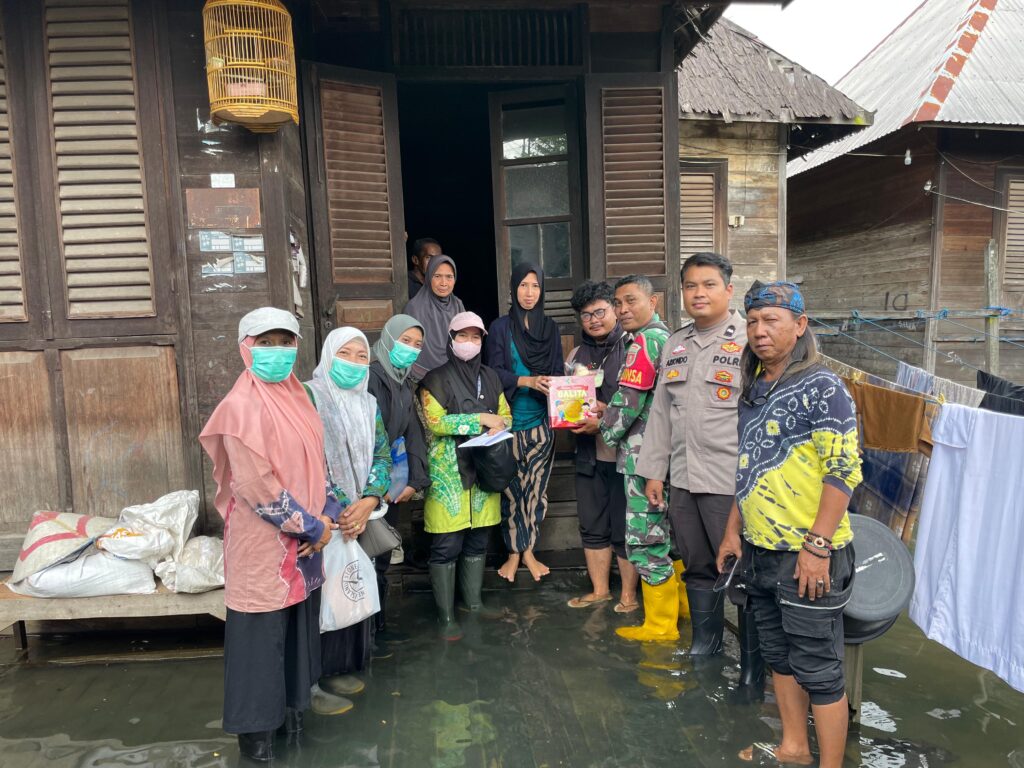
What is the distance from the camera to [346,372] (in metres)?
3.03

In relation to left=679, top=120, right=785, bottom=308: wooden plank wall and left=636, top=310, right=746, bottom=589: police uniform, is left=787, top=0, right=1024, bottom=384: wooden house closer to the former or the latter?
left=679, top=120, right=785, bottom=308: wooden plank wall

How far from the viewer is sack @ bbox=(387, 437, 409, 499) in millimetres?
3510

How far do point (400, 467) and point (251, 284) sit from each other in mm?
1333

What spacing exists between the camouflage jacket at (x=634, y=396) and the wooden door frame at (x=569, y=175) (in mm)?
1546

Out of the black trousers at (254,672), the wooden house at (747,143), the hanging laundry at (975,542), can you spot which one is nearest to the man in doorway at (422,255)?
the black trousers at (254,672)

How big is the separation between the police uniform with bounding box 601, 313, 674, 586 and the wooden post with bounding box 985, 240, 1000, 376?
7.69 meters

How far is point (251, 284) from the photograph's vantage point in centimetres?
375

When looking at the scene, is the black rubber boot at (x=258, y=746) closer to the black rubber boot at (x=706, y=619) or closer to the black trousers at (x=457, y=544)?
the black trousers at (x=457, y=544)

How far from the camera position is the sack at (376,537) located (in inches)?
126

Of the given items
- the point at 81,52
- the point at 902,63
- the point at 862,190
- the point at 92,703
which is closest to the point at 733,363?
the point at 92,703

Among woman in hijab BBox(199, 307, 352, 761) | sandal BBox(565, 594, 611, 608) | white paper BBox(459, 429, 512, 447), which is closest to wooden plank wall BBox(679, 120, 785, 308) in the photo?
sandal BBox(565, 594, 611, 608)

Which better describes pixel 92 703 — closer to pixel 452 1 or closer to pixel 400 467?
pixel 400 467

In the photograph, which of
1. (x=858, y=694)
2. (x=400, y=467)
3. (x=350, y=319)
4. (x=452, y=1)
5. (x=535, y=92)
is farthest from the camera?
(x=535, y=92)

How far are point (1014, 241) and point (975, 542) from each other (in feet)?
31.3
